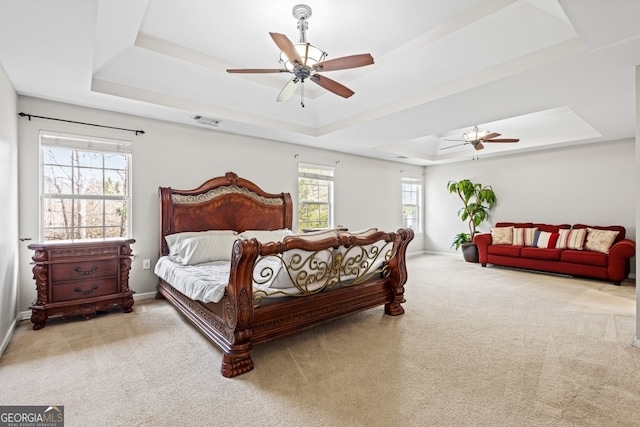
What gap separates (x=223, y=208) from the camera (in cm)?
473

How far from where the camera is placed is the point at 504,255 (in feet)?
20.3

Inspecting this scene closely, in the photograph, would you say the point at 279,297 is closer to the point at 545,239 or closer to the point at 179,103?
the point at 179,103

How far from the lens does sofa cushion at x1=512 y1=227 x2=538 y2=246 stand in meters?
6.13

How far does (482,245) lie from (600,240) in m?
1.87

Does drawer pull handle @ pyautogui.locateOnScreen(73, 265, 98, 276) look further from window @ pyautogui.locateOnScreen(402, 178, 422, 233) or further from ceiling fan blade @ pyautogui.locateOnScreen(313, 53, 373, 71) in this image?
window @ pyautogui.locateOnScreen(402, 178, 422, 233)

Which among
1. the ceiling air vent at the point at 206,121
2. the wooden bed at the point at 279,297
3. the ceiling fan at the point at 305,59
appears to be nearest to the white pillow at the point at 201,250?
the wooden bed at the point at 279,297

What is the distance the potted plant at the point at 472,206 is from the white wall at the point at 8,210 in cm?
749

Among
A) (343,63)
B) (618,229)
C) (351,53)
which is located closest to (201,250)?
(343,63)

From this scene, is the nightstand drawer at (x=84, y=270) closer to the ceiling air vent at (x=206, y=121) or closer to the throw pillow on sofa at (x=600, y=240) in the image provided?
the ceiling air vent at (x=206, y=121)

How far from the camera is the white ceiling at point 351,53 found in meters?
2.32

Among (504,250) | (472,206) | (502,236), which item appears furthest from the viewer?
(472,206)

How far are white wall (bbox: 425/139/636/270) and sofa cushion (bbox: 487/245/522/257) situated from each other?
3.52ft

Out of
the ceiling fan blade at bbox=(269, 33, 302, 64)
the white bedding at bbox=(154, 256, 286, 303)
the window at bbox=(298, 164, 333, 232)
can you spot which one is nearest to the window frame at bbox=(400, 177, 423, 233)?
the window at bbox=(298, 164, 333, 232)

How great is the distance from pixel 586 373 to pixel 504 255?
433 centimetres
